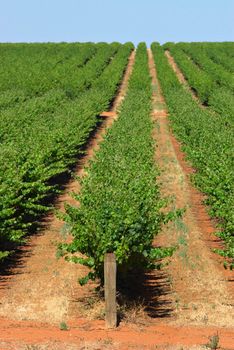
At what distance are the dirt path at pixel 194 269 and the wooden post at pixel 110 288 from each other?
1.69m

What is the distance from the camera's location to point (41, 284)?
13938mm

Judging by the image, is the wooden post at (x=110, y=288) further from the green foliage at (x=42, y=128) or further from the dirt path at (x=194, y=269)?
the green foliage at (x=42, y=128)

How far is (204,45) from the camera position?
95.3m

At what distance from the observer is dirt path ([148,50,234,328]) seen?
40.6 ft

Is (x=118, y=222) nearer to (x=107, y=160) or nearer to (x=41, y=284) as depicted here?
(x=41, y=284)

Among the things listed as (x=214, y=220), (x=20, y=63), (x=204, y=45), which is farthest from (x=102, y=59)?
(x=214, y=220)

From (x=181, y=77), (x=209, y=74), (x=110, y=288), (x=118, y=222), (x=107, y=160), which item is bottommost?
(x=110, y=288)

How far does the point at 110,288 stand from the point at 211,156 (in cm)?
1087

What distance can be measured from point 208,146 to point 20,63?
58263 mm

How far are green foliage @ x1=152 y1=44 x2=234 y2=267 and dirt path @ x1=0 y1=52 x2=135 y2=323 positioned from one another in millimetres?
4051

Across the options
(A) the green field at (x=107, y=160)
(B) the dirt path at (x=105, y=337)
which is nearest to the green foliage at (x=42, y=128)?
(A) the green field at (x=107, y=160)

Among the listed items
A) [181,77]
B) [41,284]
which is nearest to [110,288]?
[41,284]

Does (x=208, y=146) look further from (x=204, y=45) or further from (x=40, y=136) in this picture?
(x=204, y=45)

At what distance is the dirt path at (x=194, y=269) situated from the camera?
12.4 meters
